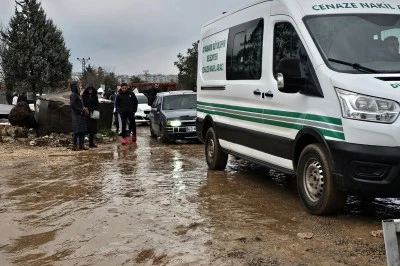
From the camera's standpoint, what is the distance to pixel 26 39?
32000 millimetres

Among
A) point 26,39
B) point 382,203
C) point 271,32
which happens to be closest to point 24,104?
point 271,32

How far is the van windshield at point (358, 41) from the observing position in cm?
538

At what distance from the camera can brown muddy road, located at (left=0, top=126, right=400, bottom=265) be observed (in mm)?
4547

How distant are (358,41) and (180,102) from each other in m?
10.5

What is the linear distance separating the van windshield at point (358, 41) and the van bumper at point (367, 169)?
33.0 inches

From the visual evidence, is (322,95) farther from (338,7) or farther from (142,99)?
(142,99)

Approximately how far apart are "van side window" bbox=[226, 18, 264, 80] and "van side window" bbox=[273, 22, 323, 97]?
0.62m

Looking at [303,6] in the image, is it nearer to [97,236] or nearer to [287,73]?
[287,73]

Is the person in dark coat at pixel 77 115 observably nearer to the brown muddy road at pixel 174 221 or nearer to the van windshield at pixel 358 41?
the brown muddy road at pixel 174 221

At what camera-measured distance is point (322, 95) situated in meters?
5.37

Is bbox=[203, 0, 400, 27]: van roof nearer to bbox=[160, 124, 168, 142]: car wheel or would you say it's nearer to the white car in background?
bbox=[160, 124, 168, 142]: car wheel

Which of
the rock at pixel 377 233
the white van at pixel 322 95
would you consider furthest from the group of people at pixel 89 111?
the rock at pixel 377 233

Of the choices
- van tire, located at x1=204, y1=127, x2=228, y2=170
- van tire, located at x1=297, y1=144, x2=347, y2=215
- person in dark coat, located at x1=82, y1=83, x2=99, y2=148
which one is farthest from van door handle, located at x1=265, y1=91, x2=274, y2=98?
person in dark coat, located at x1=82, y1=83, x2=99, y2=148

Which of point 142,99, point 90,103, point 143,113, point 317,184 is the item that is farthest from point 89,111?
point 142,99
